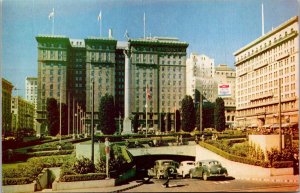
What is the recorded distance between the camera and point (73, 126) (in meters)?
16.7

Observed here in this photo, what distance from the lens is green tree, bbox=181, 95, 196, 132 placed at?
56.1ft

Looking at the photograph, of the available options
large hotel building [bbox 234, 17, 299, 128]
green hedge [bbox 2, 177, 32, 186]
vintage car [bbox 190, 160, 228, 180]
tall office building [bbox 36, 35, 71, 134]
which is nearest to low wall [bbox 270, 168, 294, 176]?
large hotel building [bbox 234, 17, 299, 128]

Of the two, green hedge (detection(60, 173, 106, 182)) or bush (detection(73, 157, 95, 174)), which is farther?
bush (detection(73, 157, 95, 174))

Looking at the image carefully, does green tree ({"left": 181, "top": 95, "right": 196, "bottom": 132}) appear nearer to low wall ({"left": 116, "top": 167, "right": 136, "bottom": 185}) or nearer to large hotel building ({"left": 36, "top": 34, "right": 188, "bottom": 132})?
large hotel building ({"left": 36, "top": 34, "right": 188, "bottom": 132})

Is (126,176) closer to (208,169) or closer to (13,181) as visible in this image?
(208,169)

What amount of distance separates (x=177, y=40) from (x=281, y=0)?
4.38 meters

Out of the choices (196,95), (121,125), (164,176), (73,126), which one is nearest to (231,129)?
(196,95)

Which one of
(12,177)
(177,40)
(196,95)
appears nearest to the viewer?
(12,177)

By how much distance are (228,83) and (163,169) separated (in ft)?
15.0

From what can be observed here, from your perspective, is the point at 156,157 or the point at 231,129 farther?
the point at 156,157

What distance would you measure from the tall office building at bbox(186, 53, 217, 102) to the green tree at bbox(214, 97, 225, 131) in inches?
11.8

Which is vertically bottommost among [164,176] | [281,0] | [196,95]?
[164,176]

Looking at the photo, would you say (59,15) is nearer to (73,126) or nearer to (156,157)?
(73,126)

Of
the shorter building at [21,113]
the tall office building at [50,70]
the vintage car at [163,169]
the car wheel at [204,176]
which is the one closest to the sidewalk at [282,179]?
the car wheel at [204,176]
